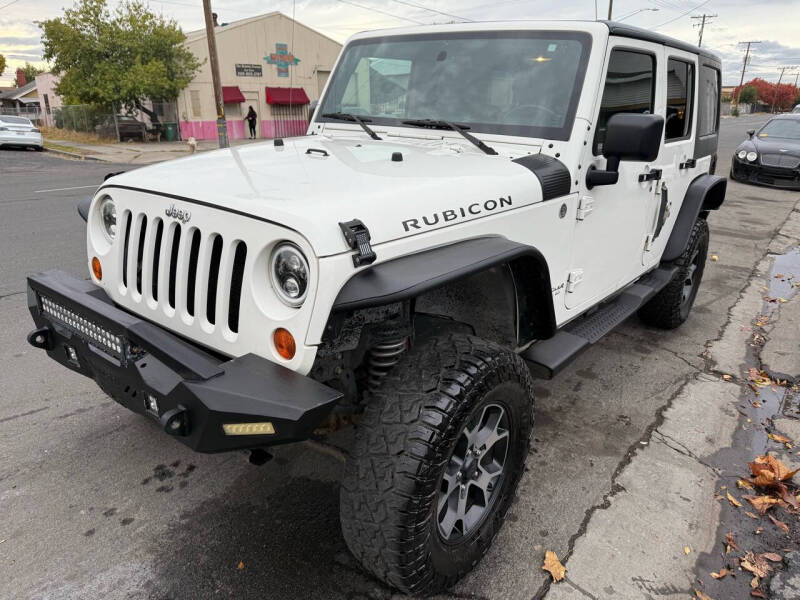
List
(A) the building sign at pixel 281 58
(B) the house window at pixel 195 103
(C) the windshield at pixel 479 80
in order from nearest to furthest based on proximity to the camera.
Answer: (C) the windshield at pixel 479 80
(B) the house window at pixel 195 103
(A) the building sign at pixel 281 58

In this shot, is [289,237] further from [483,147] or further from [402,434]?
[483,147]

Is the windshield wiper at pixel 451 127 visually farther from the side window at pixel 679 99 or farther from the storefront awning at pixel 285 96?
the storefront awning at pixel 285 96

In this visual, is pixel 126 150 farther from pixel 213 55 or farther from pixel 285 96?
pixel 285 96

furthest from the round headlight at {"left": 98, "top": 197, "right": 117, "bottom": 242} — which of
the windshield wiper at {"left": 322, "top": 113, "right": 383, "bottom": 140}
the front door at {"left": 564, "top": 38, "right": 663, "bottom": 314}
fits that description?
the front door at {"left": 564, "top": 38, "right": 663, "bottom": 314}

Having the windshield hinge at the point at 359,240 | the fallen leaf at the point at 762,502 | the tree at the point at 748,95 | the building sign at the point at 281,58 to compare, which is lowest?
the fallen leaf at the point at 762,502

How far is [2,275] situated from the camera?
5.69m

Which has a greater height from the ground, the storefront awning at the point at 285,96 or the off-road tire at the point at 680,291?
the storefront awning at the point at 285,96

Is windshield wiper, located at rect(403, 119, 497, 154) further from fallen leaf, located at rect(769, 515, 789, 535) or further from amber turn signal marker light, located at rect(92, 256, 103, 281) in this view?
A: fallen leaf, located at rect(769, 515, 789, 535)

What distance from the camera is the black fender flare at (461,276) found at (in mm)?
1849

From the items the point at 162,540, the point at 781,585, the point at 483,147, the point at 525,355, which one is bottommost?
the point at 781,585

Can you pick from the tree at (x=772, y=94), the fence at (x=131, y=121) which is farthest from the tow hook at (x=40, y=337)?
the tree at (x=772, y=94)

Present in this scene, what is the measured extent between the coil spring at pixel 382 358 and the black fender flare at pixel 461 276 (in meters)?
0.37

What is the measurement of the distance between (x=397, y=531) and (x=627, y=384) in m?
2.63

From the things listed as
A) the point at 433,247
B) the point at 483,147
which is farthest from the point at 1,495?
the point at 483,147
